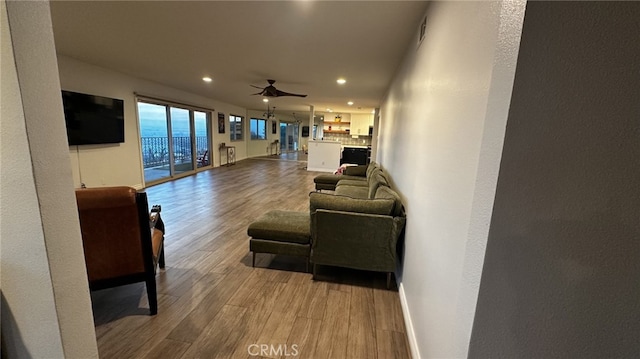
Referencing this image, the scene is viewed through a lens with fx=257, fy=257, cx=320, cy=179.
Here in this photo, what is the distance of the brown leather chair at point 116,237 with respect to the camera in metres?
1.60

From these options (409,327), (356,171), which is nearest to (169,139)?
(356,171)

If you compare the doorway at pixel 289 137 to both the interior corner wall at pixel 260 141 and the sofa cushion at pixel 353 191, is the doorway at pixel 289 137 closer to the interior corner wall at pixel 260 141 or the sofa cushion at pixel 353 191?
the interior corner wall at pixel 260 141

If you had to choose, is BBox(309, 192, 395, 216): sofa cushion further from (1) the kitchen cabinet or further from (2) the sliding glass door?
(1) the kitchen cabinet

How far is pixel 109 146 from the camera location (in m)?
4.95

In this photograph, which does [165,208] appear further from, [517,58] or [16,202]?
[517,58]

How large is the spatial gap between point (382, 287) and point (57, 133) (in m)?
2.37

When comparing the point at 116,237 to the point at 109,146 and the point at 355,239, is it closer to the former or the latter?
the point at 355,239

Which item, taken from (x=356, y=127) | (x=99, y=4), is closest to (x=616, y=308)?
(x=99, y=4)

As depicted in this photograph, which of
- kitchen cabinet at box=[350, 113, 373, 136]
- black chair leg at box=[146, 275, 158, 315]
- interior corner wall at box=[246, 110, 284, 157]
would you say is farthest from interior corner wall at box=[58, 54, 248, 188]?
kitchen cabinet at box=[350, 113, 373, 136]

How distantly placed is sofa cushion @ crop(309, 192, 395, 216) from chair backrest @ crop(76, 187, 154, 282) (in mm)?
1263

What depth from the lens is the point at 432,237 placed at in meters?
1.40

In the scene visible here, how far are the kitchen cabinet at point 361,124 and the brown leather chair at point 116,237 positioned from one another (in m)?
10.9

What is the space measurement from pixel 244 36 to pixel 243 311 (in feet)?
8.91

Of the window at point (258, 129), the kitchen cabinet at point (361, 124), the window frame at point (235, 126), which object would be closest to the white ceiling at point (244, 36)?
the window frame at point (235, 126)
